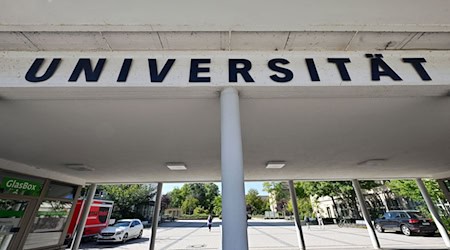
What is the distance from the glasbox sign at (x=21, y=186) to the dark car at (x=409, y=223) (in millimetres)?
18068

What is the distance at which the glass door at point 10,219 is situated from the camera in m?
6.23

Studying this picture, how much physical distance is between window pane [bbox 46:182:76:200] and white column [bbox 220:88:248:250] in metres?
8.25

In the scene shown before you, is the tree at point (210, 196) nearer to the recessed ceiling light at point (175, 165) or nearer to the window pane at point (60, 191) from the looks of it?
the window pane at point (60, 191)

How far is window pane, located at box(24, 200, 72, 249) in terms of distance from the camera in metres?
7.23

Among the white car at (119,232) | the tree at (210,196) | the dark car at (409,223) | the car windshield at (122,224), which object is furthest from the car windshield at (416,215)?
the tree at (210,196)

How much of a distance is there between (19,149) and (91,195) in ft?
19.1

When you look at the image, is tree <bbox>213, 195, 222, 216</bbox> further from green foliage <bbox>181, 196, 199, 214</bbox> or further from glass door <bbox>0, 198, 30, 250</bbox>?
glass door <bbox>0, 198, 30, 250</bbox>

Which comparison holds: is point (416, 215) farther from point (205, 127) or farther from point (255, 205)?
point (255, 205)

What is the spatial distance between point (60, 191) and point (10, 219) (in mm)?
1817

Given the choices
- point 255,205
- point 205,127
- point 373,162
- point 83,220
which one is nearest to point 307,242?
point 373,162

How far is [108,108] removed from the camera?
3.11 meters

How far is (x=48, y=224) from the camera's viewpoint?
7809mm

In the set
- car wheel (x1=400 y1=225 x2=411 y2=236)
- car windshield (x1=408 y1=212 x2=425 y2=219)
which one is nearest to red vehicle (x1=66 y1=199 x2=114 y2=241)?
car wheel (x1=400 y1=225 x2=411 y2=236)
